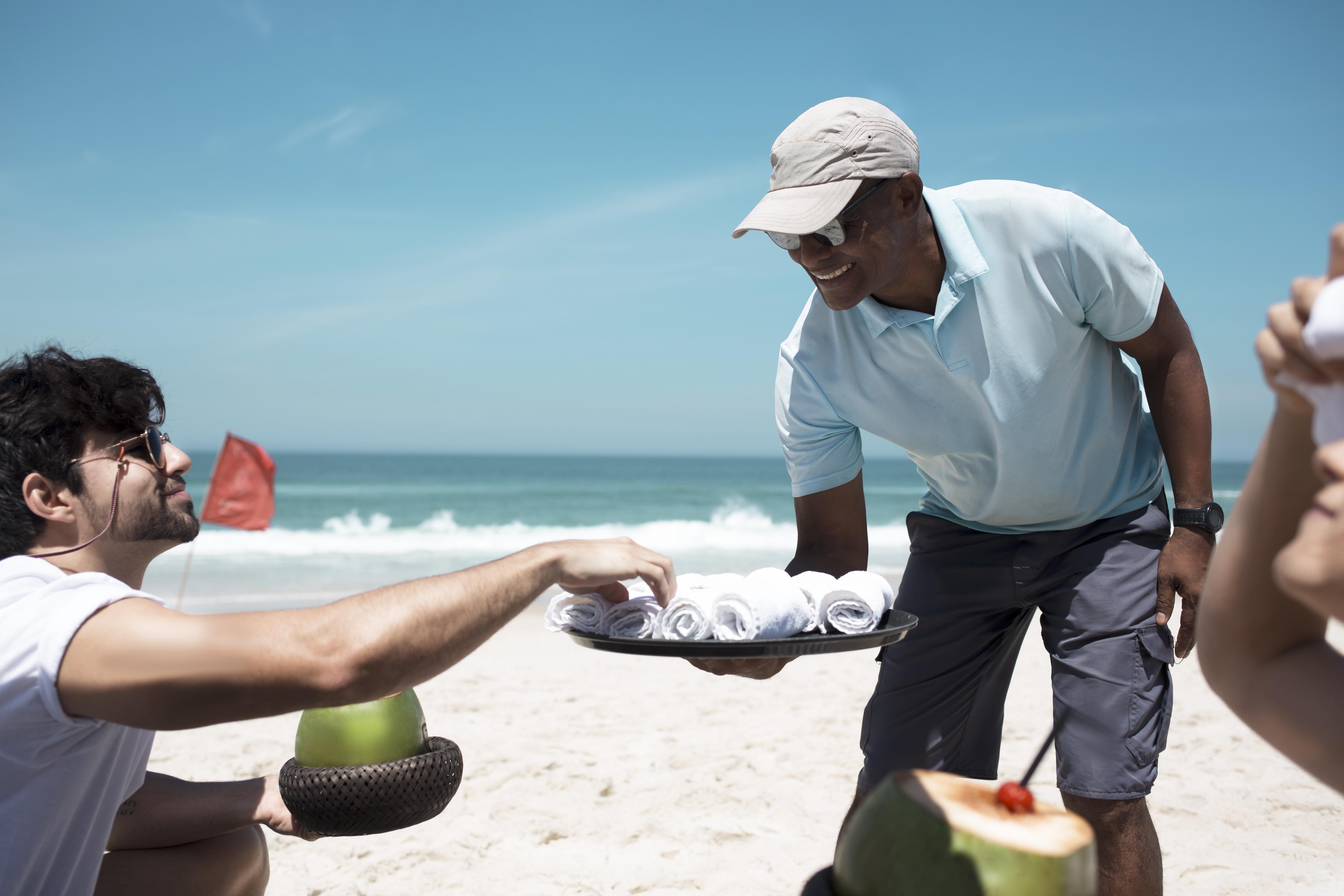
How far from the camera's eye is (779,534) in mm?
24328

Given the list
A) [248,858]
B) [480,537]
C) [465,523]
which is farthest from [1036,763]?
[465,523]

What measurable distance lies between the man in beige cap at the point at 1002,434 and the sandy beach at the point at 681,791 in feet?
4.38

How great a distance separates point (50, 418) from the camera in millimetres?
2020

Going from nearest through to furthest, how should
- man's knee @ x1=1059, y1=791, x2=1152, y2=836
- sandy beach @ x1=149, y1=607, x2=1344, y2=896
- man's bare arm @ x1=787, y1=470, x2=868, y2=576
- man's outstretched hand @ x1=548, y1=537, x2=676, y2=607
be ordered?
man's outstretched hand @ x1=548, y1=537, x2=676, y2=607 → man's knee @ x1=1059, y1=791, x2=1152, y2=836 → man's bare arm @ x1=787, y1=470, x2=868, y2=576 → sandy beach @ x1=149, y1=607, x2=1344, y2=896

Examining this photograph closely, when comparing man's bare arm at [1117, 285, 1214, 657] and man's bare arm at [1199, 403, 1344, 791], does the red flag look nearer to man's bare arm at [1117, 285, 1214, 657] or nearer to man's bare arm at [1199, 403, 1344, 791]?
man's bare arm at [1117, 285, 1214, 657]

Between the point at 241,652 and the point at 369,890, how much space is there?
101 inches

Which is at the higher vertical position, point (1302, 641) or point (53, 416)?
point (53, 416)

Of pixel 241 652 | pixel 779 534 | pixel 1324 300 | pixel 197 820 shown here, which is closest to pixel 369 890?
pixel 197 820

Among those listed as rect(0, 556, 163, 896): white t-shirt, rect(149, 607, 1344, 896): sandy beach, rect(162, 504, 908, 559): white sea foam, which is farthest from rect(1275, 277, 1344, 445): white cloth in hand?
rect(162, 504, 908, 559): white sea foam

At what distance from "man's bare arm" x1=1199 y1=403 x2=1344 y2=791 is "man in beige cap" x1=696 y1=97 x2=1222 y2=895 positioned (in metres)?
1.36

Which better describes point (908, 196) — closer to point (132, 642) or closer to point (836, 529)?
point (836, 529)

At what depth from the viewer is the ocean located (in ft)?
46.6

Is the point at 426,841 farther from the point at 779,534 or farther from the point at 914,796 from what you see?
the point at 779,534

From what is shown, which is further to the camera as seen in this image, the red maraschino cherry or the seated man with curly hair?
the seated man with curly hair
